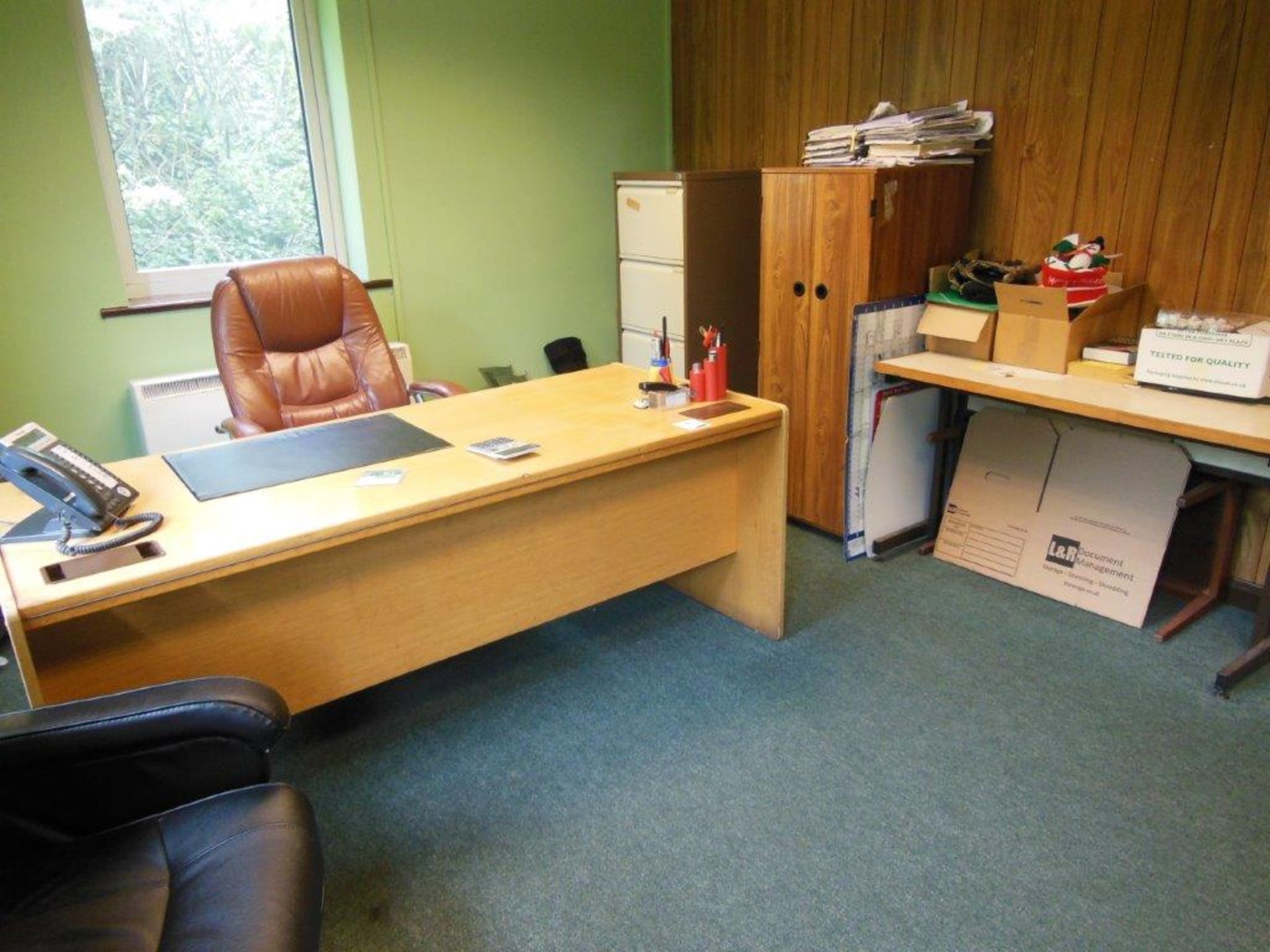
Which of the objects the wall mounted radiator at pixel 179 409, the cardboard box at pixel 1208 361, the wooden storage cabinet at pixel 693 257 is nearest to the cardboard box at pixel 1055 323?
the cardboard box at pixel 1208 361

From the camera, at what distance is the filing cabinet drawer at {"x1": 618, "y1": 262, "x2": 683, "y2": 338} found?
3.73 m

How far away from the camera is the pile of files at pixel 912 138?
9.38ft

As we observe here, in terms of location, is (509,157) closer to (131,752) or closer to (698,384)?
(698,384)

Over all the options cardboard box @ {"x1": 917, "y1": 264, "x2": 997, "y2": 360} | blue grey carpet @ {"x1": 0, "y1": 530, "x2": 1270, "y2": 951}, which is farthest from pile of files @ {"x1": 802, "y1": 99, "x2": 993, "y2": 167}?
blue grey carpet @ {"x1": 0, "y1": 530, "x2": 1270, "y2": 951}

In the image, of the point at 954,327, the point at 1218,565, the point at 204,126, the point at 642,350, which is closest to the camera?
the point at 1218,565

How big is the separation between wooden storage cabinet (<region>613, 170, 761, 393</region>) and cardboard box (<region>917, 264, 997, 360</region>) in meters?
0.98

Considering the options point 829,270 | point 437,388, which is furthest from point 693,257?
point 437,388

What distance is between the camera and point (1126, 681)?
2324 millimetres

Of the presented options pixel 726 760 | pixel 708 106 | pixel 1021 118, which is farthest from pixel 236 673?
pixel 708 106

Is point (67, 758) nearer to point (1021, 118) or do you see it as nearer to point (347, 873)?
point (347, 873)

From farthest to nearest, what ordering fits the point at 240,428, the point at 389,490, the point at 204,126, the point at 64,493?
1. the point at 204,126
2. the point at 240,428
3. the point at 389,490
4. the point at 64,493

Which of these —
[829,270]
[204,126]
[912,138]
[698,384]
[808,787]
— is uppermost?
[204,126]

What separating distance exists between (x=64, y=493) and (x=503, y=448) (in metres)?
0.86

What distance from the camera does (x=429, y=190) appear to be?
12.0 feet
